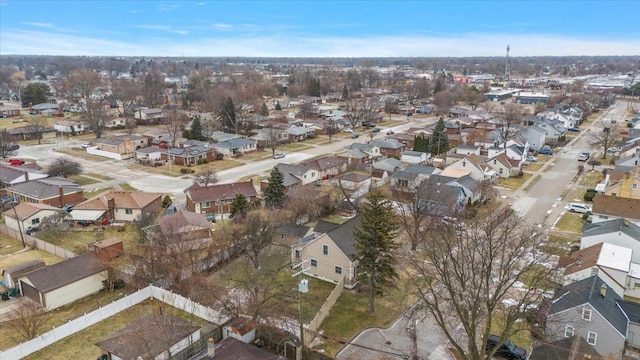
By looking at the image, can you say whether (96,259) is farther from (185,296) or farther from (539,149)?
(539,149)

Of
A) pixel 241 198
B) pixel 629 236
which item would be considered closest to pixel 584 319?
pixel 629 236

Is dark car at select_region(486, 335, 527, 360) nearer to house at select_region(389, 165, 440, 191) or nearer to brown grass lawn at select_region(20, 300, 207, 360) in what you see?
brown grass lawn at select_region(20, 300, 207, 360)

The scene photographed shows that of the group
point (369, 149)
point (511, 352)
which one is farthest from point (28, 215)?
point (369, 149)

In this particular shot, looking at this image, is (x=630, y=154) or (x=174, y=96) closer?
(x=630, y=154)

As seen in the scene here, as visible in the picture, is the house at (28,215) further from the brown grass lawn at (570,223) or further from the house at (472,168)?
the brown grass lawn at (570,223)

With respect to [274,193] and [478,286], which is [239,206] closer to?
[274,193]

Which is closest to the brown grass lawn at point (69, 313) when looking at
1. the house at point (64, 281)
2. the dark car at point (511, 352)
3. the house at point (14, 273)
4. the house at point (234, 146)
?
the house at point (64, 281)

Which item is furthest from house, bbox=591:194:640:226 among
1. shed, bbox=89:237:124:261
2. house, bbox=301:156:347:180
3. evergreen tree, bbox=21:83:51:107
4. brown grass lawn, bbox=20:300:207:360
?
evergreen tree, bbox=21:83:51:107
